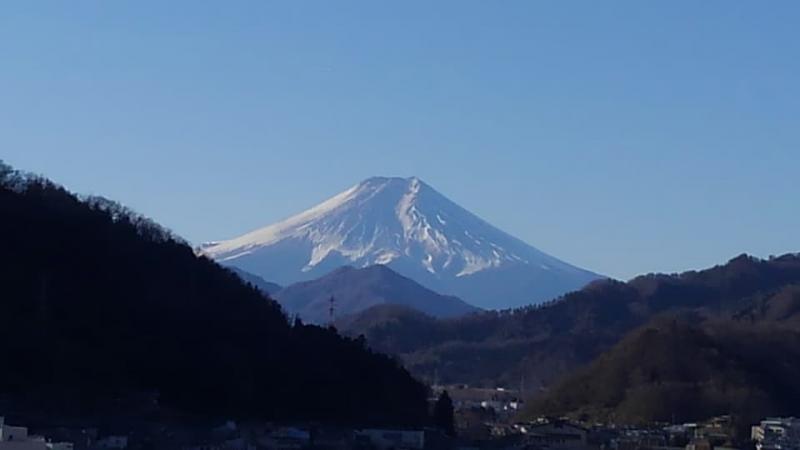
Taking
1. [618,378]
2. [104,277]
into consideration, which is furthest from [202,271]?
[618,378]

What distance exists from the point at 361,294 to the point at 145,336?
8708 centimetres

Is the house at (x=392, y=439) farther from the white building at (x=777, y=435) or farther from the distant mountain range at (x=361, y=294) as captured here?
the distant mountain range at (x=361, y=294)

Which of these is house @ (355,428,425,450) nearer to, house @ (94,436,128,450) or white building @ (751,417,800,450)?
house @ (94,436,128,450)

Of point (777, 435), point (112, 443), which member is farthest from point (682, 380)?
point (112, 443)

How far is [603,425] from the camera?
121ft

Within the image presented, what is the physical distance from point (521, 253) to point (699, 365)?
120m

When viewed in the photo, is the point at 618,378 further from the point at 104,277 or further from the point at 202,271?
the point at 104,277

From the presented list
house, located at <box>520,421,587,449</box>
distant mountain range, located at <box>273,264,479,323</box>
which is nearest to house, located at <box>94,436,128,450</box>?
house, located at <box>520,421,587,449</box>

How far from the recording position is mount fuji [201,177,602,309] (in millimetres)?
143750

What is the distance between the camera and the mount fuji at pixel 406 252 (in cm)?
14375

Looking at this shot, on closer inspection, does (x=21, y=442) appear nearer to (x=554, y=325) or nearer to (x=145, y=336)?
(x=145, y=336)

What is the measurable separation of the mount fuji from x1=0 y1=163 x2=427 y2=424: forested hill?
105 metres

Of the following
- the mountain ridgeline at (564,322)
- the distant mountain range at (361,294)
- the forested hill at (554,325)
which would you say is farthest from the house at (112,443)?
the distant mountain range at (361,294)

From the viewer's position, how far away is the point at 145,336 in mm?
28219
